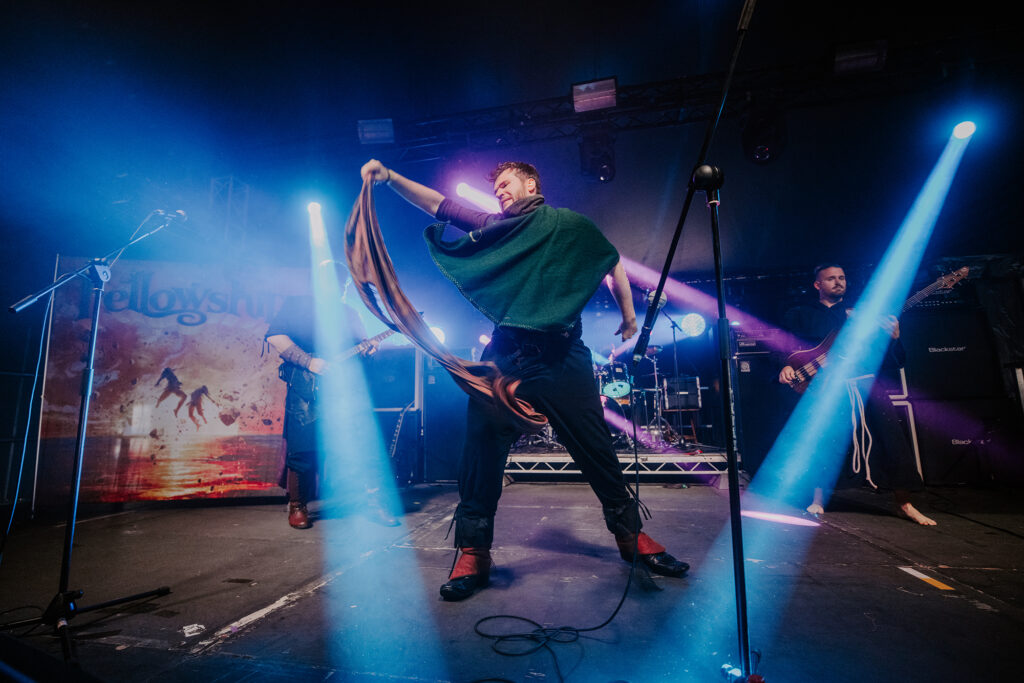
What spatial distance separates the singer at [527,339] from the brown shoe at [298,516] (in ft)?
6.94

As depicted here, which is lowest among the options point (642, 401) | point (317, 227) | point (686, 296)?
point (642, 401)

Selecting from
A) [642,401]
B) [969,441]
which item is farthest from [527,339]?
[969,441]

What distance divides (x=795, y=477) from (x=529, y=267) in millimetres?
4108

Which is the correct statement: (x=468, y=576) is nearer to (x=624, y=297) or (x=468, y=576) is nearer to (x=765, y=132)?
(x=624, y=297)

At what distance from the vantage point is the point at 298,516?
3379mm

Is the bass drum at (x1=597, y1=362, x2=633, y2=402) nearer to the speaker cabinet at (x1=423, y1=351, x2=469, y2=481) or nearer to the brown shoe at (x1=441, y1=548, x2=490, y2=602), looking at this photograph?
the speaker cabinet at (x1=423, y1=351, x2=469, y2=481)

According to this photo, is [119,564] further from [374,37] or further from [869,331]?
[869,331]

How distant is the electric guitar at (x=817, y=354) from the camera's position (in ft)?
11.4

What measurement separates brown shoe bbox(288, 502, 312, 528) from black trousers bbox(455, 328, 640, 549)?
2092mm

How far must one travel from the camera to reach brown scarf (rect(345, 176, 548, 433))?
183cm

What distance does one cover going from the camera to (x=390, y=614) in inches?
67.3

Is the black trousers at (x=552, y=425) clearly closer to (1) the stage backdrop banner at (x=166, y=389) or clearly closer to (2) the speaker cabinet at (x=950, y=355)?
(1) the stage backdrop banner at (x=166, y=389)

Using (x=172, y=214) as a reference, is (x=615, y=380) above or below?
below

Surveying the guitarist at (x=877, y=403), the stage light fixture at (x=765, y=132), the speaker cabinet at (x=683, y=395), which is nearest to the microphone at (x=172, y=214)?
the guitarist at (x=877, y=403)
